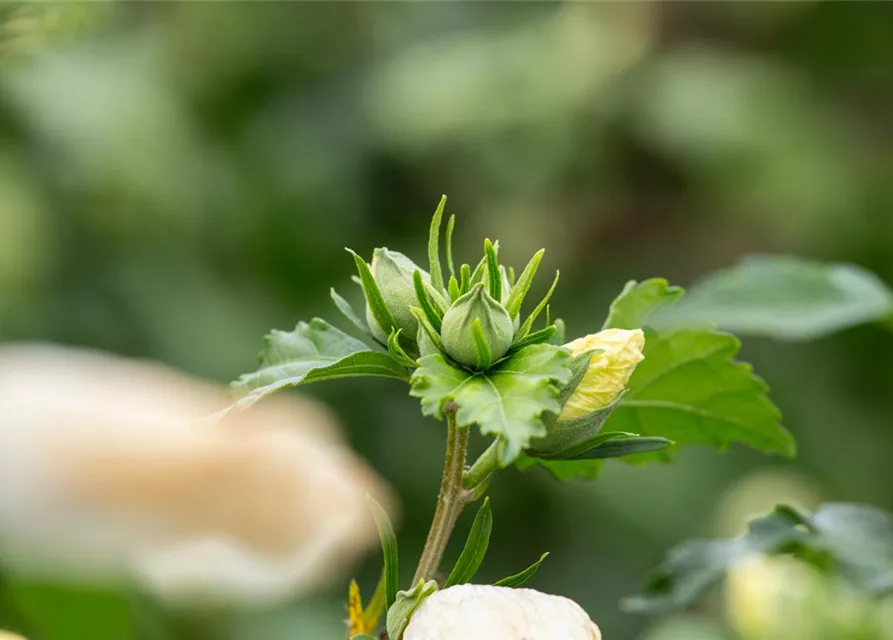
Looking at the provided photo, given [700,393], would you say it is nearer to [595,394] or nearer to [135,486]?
[595,394]

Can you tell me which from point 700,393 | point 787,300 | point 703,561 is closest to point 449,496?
point 700,393

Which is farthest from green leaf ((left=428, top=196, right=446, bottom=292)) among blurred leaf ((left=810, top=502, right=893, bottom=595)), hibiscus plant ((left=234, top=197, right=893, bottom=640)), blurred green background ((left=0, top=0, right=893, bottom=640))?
blurred green background ((left=0, top=0, right=893, bottom=640))

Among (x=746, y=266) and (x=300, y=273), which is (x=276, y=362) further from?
(x=300, y=273)

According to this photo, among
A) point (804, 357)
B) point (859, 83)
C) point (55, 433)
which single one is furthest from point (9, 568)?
point (859, 83)

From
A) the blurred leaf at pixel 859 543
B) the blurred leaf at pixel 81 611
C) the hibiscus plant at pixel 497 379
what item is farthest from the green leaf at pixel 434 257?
the blurred leaf at pixel 859 543

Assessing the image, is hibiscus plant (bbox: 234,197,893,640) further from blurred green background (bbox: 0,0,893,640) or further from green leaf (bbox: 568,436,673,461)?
blurred green background (bbox: 0,0,893,640)
